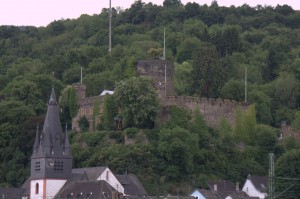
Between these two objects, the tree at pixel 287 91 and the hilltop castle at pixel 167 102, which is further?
the tree at pixel 287 91

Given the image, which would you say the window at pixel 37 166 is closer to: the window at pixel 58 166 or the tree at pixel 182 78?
the window at pixel 58 166

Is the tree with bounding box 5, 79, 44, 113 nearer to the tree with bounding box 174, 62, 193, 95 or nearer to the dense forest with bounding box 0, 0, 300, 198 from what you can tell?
the dense forest with bounding box 0, 0, 300, 198

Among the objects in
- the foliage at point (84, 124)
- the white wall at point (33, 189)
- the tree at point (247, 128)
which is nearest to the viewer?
the white wall at point (33, 189)

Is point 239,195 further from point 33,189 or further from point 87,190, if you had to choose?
point 33,189

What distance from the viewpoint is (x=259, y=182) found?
349ft

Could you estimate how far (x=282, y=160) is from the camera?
100m

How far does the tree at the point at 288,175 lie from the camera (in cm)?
9394

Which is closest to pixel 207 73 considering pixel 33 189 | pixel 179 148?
pixel 179 148

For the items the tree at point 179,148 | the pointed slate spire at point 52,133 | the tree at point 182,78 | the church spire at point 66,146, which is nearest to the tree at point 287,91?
the tree at point 182,78

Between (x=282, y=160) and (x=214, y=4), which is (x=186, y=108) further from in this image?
(x=214, y=4)

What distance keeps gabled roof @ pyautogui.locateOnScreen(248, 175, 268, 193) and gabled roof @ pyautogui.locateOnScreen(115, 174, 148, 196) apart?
9.52 m

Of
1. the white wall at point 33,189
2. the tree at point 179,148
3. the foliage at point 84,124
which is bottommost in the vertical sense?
the white wall at point 33,189

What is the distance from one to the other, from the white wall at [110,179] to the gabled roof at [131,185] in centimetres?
32

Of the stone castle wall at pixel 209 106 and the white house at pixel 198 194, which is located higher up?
the stone castle wall at pixel 209 106
